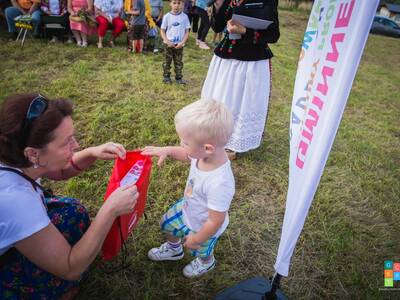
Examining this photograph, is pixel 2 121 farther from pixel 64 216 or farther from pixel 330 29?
pixel 330 29

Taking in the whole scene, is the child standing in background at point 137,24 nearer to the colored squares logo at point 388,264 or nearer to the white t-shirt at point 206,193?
the white t-shirt at point 206,193

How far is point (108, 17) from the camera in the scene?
21.0ft

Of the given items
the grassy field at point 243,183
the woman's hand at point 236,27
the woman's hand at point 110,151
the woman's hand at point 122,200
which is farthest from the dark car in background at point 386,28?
the woman's hand at point 122,200

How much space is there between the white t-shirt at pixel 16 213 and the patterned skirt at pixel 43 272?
230 mm

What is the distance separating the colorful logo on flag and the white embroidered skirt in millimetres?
1577

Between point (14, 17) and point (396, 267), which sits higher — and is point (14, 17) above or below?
above

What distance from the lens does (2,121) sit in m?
1.18

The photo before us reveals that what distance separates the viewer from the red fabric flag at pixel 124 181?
1.51 meters

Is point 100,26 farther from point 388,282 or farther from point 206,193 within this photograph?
point 388,282

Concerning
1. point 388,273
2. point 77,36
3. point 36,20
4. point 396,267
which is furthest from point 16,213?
point 36,20

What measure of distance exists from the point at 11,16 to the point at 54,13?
815 mm

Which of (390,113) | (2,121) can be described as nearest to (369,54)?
(390,113)

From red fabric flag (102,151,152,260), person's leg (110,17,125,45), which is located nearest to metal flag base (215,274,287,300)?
red fabric flag (102,151,152,260)

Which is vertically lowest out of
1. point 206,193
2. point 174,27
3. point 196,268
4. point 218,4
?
point 196,268
